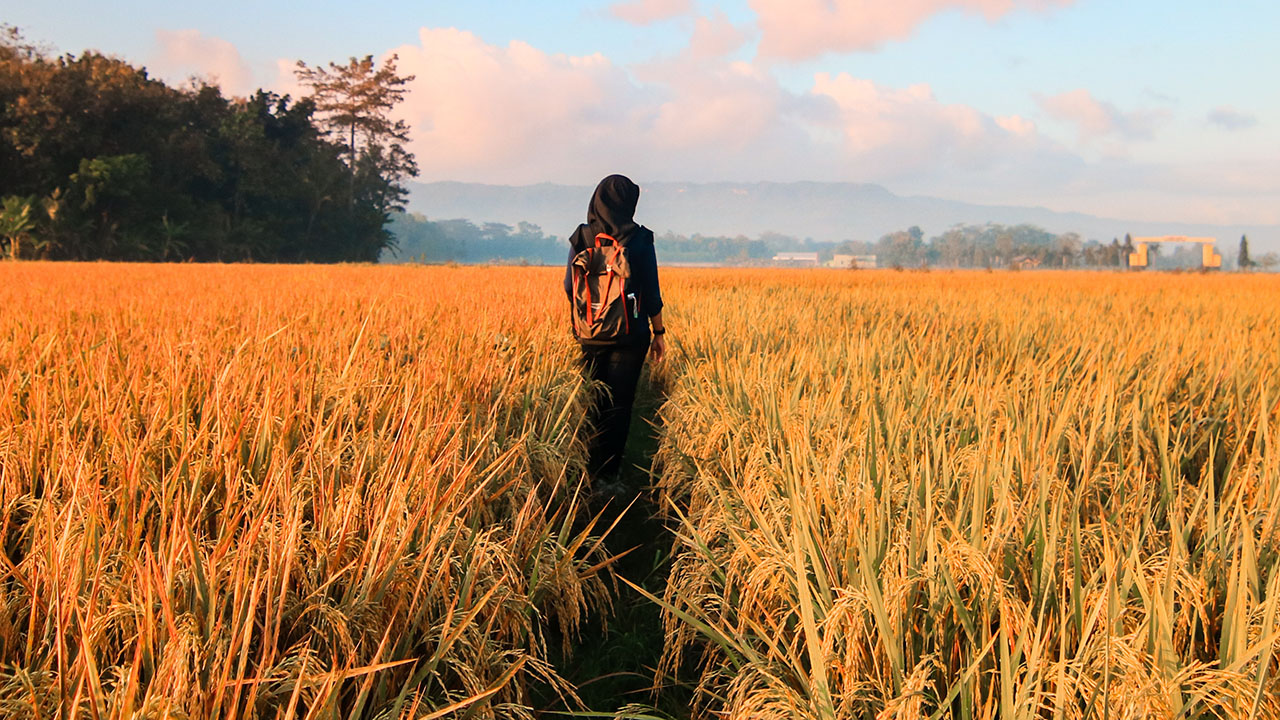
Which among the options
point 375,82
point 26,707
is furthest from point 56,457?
point 375,82

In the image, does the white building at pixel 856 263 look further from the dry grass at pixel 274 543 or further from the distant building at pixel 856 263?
the dry grass at pixel 274 543

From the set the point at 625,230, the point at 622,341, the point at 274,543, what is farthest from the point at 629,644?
the point at 625,230

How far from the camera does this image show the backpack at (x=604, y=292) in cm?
361

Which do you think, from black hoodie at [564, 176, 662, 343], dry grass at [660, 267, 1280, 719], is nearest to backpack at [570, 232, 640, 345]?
black hoodie at [564, 176, 662, 343]

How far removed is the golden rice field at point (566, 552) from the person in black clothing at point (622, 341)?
0.45m

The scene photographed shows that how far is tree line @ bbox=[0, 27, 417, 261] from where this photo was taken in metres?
28.6

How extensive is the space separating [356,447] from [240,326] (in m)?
3.20

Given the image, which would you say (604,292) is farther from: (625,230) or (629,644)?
(629,644)

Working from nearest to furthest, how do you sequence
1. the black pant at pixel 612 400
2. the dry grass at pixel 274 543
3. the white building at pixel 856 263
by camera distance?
the dry grass at pixel 274 543 < the black pant at pixel 612 400 < the white building at pixel 856 263

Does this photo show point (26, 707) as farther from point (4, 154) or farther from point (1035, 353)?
point (4, 154)

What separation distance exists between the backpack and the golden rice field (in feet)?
1.68

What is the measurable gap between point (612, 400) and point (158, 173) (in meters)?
37.2

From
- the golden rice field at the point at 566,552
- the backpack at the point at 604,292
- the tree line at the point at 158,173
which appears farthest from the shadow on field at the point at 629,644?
the tree line at the point at 158,173

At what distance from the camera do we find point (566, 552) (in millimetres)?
1736
